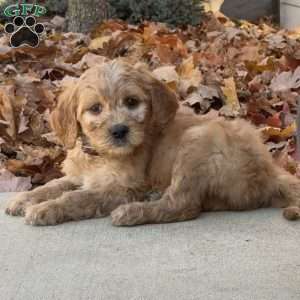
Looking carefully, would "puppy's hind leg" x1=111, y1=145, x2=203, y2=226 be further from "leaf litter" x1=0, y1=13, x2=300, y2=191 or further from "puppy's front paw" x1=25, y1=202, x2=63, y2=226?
"leaf litter" x1=0, y1=13, x2=300, y2=191

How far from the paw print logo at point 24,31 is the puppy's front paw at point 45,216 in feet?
10.2

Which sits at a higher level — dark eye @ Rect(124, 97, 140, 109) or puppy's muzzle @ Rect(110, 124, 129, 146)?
dark eye @ Rect(124, 97, 140, 109)

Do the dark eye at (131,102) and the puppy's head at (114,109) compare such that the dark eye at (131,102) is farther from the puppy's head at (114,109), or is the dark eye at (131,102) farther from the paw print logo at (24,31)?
the paw print logo at (24,31)

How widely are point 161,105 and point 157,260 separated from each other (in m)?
1.16

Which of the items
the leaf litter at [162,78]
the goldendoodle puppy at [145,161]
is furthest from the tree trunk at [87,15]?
the goldendoodle puppy at [145,161]

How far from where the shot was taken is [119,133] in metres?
4.24

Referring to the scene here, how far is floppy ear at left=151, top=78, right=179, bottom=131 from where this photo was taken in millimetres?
4484

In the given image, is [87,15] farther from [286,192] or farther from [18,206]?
[286,192]

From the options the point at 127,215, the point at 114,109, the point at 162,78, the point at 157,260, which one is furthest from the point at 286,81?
the point at 157,260

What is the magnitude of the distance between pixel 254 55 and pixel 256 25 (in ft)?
10.3

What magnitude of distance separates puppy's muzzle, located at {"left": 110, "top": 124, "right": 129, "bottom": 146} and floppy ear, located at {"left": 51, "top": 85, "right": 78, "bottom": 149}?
0.35 metres

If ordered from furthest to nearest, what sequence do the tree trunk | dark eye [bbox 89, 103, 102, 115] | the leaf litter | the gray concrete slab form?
1. the tree trunk
2. the leaf litter
3. dark eye [bbox 89, 103, 102, 115]
4. the gray concrete slab

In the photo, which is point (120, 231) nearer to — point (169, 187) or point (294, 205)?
point (169, 187)

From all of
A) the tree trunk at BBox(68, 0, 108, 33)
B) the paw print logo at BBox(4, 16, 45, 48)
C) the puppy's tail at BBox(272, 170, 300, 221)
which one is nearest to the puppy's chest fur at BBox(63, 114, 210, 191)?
the puppy's tail at BBox(272, 170, 300, 221)
